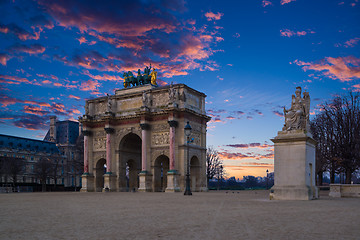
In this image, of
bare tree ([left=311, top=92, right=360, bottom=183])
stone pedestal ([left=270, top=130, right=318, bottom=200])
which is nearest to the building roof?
bare tree ([left=311, top=92, right=360, bottom=183])

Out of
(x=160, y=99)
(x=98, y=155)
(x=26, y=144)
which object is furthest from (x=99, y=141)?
(x=26, y=144)

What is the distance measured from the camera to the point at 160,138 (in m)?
51.7

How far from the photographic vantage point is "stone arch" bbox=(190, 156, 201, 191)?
52.2m

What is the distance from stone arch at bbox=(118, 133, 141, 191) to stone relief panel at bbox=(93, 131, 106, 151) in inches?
139

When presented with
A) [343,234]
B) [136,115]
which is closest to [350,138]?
[136,115]

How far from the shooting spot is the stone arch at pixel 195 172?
171 ft

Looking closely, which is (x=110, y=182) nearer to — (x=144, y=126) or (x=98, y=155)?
(x=98, y=155)

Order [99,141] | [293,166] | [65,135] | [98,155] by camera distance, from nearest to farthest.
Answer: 1. [293,166]
2. [98,155]
3. [99,141]
4. [65,135]

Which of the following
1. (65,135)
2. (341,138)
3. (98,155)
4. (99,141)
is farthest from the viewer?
(65,135)

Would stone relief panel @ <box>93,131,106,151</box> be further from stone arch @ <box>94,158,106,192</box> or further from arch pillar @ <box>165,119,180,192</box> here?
arch pillar @ <box>165,119,180,192</box>

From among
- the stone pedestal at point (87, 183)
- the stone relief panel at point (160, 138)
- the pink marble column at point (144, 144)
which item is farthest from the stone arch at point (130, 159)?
the stone pedestal at point (87, 183)

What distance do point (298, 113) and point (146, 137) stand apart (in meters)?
30.3

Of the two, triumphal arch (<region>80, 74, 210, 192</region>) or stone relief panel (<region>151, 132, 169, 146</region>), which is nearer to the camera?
triumphal arch (<region>80, 74, 210, 192</region>)

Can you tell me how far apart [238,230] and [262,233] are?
729 mm
